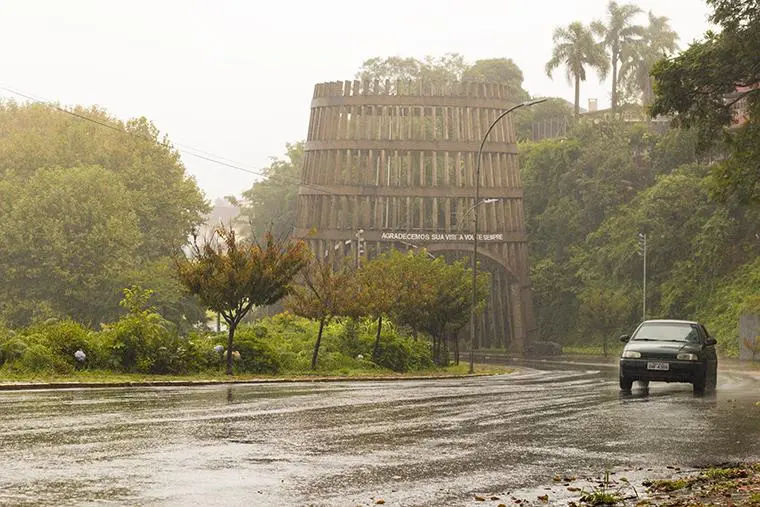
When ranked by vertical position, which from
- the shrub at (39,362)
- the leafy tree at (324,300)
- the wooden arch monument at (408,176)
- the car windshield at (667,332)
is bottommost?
the shrub at (39,362)

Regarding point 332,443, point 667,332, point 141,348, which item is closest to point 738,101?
point 667,332

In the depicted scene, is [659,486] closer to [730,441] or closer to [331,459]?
[331,459]

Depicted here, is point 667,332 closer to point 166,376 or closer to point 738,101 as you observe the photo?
point 166,376

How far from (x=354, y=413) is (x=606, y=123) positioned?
67.7m

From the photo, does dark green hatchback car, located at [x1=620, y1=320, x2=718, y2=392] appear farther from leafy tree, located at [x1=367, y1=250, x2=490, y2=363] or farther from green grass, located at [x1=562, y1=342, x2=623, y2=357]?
green grass, located at [x1=562, y1=342, x2=623, y2=357]

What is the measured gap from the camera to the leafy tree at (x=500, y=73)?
104188 mm

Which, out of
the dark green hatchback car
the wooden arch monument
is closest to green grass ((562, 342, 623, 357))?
the wooden arch monument

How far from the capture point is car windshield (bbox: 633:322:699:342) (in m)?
25.2

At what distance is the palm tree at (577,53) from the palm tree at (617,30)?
8.11ft

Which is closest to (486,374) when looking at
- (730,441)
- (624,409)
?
(624,409)

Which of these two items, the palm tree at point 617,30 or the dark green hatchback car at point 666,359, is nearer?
the dark green hatchback car at point 666,359

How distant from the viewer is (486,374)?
4109cm

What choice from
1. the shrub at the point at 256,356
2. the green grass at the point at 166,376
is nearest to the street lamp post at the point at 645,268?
the green grass at the point at 166,376

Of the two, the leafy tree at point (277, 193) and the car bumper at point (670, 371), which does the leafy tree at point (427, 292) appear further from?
the leafy tree at point (277, 193)
